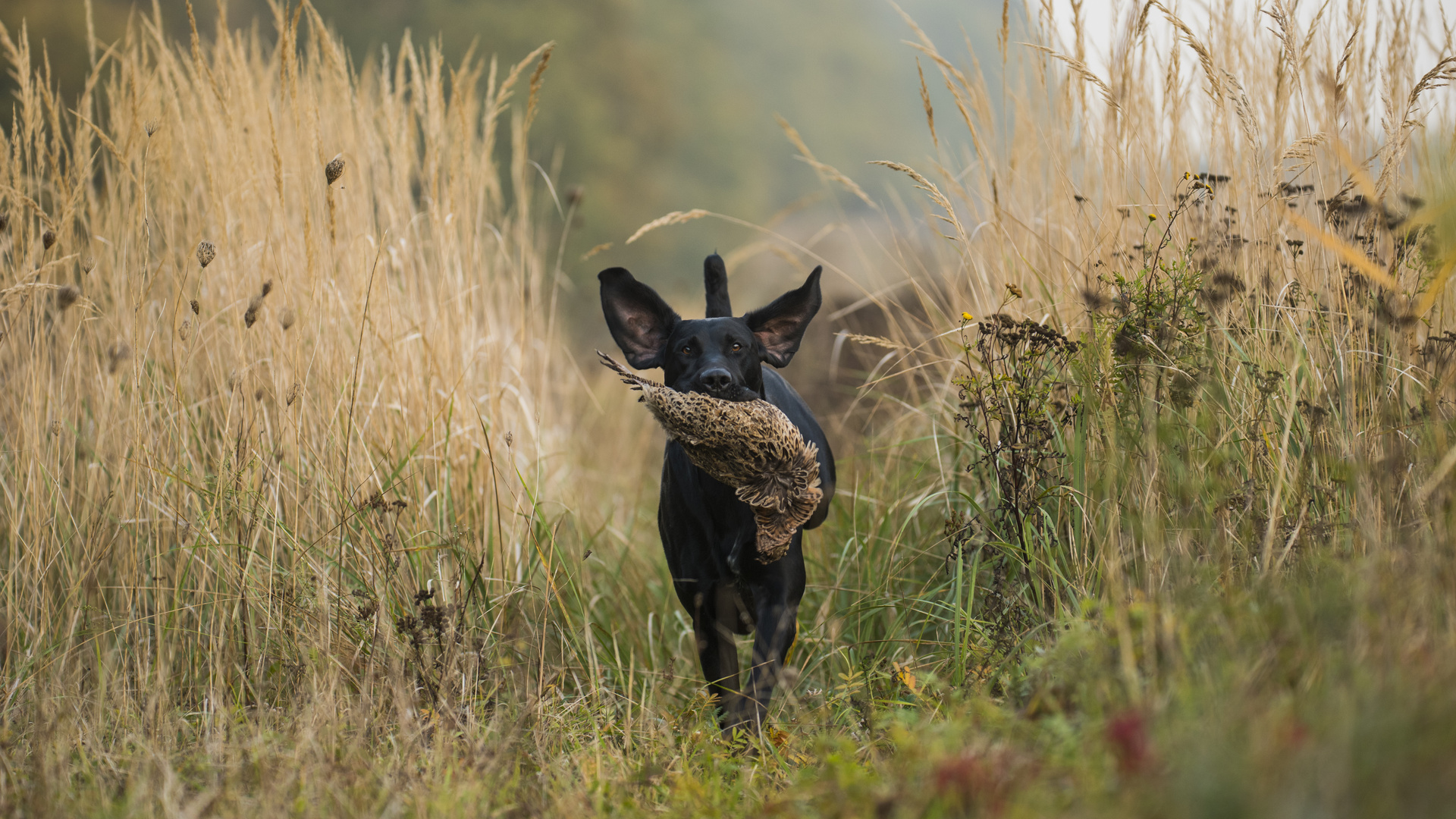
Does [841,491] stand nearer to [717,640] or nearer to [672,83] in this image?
[717,640]

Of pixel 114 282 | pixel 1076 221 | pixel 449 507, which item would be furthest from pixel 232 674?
pixel 1076 221

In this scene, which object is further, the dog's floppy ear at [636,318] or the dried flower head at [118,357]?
the dog's floppy ear at [636,318]

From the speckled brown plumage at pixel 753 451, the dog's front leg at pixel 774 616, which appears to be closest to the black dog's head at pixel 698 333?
the speckled brown plumage at pixel 753 451

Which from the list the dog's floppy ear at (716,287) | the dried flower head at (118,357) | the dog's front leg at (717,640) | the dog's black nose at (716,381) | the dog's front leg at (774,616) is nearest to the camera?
the dried flower head at (118,357)

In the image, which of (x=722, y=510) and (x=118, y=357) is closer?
(x=118, y=357)

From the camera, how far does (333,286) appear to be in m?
3.31

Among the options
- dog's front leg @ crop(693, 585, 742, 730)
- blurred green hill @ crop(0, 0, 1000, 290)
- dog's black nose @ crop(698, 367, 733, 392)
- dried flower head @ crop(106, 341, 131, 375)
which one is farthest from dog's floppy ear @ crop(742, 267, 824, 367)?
blurred green hill @ crop(0, 0, 1000, 290)

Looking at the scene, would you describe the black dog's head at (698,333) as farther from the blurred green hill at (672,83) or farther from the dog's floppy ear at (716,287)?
the blurred green hill at (672,83)

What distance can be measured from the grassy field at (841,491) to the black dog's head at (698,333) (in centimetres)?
47

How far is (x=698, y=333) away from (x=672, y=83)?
25.3m

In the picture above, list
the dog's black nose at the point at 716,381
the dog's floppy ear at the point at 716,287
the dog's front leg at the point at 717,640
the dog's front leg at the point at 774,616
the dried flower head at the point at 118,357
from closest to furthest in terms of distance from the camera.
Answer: the dried flower head at the point at 118,357, the dog's black nose at the point at 716,381, the dog's front leg at the point at 774,616, the dog's front leg at the point at 717,640, the dog's floppy ear at the point at 716,287

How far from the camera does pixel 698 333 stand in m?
2.96

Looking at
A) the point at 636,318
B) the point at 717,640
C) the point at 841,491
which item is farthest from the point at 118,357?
the point at 841,491

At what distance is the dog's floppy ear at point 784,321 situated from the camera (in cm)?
309
